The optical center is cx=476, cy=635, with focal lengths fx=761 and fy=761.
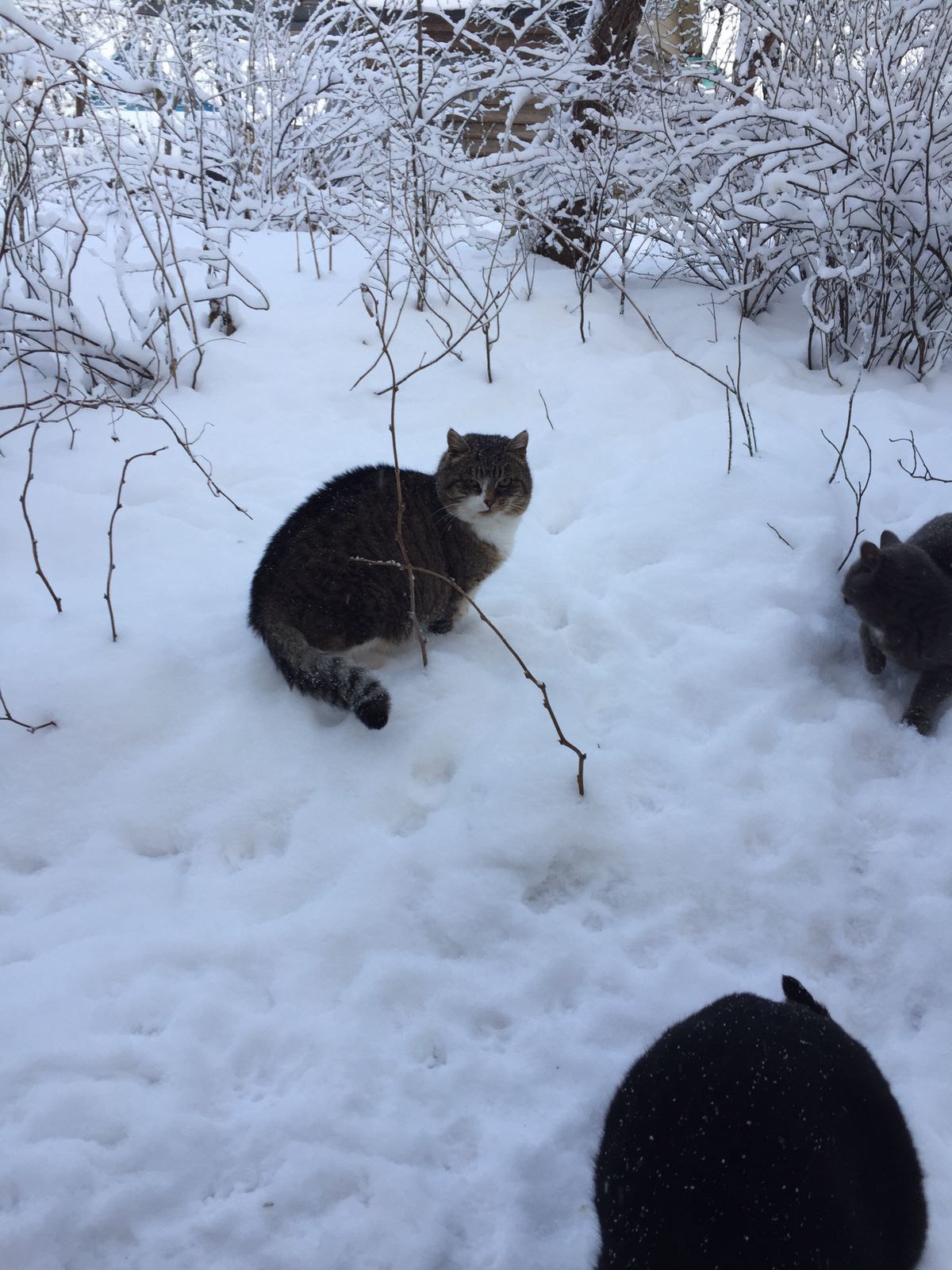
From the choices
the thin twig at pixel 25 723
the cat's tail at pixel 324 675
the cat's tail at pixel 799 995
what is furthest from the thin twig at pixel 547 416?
the cat's tail at pixel 799 995

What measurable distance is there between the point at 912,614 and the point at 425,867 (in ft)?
5.90

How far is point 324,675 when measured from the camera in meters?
2.40

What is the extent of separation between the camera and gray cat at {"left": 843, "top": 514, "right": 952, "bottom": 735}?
8.25 feet

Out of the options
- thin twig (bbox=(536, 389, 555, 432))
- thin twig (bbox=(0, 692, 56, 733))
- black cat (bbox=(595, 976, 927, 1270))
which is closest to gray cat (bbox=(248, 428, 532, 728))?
thin twig (bbox=(0, 692, 56, 733))

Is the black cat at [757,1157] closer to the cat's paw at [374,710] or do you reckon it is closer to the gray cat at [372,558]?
the cat's paw at [374,710]

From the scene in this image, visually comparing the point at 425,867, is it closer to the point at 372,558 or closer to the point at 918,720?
the point at 372,558

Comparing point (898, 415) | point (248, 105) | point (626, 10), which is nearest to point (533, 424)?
point (898, 415)

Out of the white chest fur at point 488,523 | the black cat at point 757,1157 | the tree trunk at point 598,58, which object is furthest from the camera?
the tree trunk at point 598,58

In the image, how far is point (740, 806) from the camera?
7.52 ft

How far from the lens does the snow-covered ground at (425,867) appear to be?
5.08ft

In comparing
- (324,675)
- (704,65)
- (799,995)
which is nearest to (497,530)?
(324,675)

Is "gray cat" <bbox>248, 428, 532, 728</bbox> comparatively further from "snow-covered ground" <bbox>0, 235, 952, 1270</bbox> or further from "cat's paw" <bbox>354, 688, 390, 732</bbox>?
"snow-covered ground" <bbox>0, 235, 952, 1270</bbox>

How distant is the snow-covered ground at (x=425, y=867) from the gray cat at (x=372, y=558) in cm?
18

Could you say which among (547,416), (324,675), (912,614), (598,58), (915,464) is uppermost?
(598,58)
